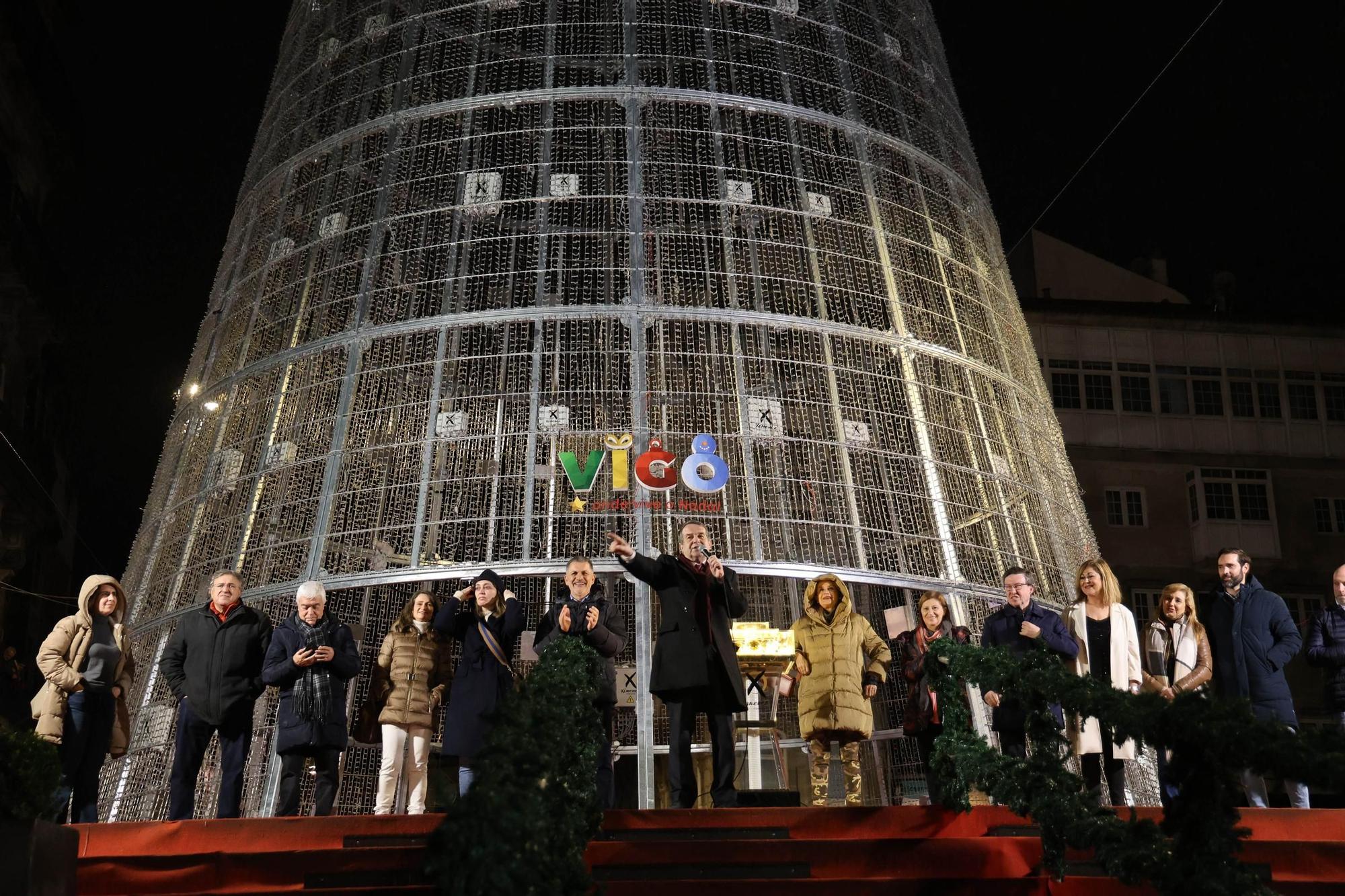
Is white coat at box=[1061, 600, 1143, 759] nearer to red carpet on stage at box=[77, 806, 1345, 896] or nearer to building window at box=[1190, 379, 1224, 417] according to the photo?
red carpet on stage at box=[77, 806, 1345, 896]

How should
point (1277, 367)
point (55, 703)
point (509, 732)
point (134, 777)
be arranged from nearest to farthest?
1. point (509, 732)
2. point (55, 703)
3. point (134, 777)
4. point (1277, 367)

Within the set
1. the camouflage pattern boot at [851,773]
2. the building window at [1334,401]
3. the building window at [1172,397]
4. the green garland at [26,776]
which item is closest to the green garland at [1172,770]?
the camouflage pattern boot at [851,773]

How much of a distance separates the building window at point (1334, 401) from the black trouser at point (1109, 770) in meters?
26.6

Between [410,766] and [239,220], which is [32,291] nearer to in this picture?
[239,220]

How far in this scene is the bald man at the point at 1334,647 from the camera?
10.0 meters

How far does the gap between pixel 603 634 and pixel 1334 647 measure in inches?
205

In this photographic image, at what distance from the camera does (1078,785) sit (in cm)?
745

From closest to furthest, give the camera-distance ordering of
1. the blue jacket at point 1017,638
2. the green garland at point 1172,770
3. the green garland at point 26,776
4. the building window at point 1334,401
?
the green garland at point 26,776, the green garland at point 1172,770, the blue jacket at point 1017,638, the building window at point 1334,401

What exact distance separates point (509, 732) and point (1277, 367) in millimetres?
31669

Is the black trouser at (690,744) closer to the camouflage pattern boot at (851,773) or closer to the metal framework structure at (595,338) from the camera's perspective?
the camouflage pattern boot at (851,773)

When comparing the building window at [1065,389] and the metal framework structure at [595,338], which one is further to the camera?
the building window at [1065,389]

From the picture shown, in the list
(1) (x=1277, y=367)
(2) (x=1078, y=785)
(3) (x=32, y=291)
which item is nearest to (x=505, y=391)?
(2) (x=1078, y=785)

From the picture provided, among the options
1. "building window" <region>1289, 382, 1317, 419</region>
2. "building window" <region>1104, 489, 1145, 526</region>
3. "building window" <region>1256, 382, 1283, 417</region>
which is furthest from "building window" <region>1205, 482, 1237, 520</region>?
"building window" <region>1289, 382, 1317, 419</region>

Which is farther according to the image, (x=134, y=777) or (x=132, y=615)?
(x=132, y=615)
